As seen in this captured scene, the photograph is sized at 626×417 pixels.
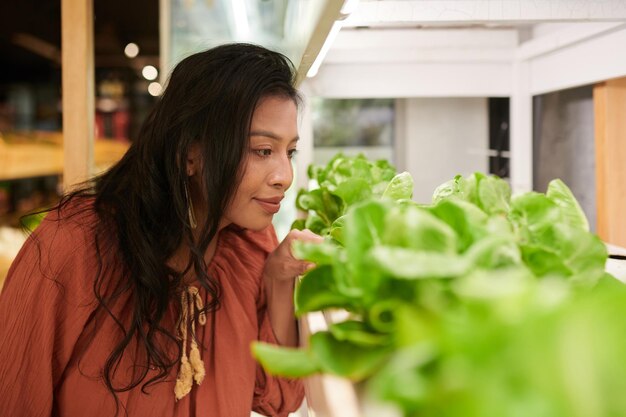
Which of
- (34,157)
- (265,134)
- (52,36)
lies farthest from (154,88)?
(265,134)

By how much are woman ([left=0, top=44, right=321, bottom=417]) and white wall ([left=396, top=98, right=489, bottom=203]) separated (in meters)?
0.85

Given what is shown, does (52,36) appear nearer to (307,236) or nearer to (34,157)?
(34,157)

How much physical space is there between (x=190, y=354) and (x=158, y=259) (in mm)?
200

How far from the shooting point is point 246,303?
1459mm

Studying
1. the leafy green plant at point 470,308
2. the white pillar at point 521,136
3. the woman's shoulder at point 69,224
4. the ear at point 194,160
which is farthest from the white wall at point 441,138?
the leafy green plant at point 470,308

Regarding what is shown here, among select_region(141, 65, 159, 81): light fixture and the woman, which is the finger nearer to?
the woman

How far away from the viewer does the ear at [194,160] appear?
1.25 metres

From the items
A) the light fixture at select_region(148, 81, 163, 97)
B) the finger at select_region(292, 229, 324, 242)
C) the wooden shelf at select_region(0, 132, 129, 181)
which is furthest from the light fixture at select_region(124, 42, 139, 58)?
the finger at select_region(292, 229, 324, 242)

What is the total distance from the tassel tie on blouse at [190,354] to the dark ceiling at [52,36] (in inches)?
70.8

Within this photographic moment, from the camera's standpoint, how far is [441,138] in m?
2.13

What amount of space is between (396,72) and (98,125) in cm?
167

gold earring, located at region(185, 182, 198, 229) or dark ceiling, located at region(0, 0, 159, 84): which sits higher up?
dark ceiling, located at region(0, 0, 159, 84)

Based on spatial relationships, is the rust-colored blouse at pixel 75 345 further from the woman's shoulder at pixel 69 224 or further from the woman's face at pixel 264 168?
the woman's face at pixel 264 168

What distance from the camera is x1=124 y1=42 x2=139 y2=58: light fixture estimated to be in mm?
2939
